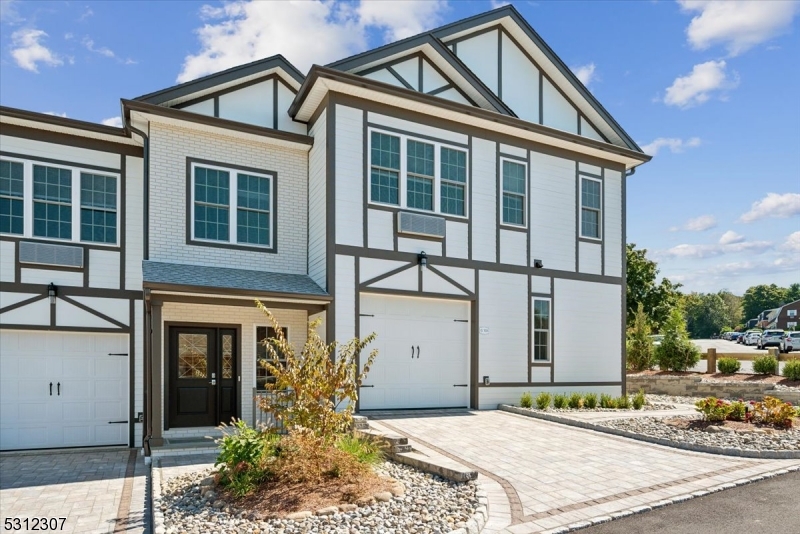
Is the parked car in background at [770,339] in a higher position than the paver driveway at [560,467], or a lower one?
lower

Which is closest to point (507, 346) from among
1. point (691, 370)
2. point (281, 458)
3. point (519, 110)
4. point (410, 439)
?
point (410, 439)

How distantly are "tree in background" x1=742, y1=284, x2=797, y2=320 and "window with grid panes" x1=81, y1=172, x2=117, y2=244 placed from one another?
112206 millimetres

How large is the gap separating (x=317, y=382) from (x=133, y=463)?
5228mm

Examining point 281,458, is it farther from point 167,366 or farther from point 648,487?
point 167,366

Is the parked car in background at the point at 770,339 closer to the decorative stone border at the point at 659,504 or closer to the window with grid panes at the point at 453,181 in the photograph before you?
the window with grid panes at the point at 453,181

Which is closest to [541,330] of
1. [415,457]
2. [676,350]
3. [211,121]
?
[415,457]

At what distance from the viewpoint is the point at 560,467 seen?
8188 mm

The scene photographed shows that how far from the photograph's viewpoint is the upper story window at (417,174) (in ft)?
41.4

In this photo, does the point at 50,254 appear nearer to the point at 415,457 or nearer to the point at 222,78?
the point at 222,78

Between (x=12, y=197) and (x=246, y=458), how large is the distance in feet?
27.0

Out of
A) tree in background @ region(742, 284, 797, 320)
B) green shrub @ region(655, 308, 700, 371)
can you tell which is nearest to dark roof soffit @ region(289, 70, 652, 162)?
green shrub @ region(655, 308, 700, 371)

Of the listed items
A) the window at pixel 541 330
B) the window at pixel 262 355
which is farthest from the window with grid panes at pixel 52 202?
the window at pixel 541 330

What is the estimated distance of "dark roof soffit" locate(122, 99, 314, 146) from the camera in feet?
37.8

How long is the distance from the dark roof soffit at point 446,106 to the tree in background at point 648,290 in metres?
16.7
